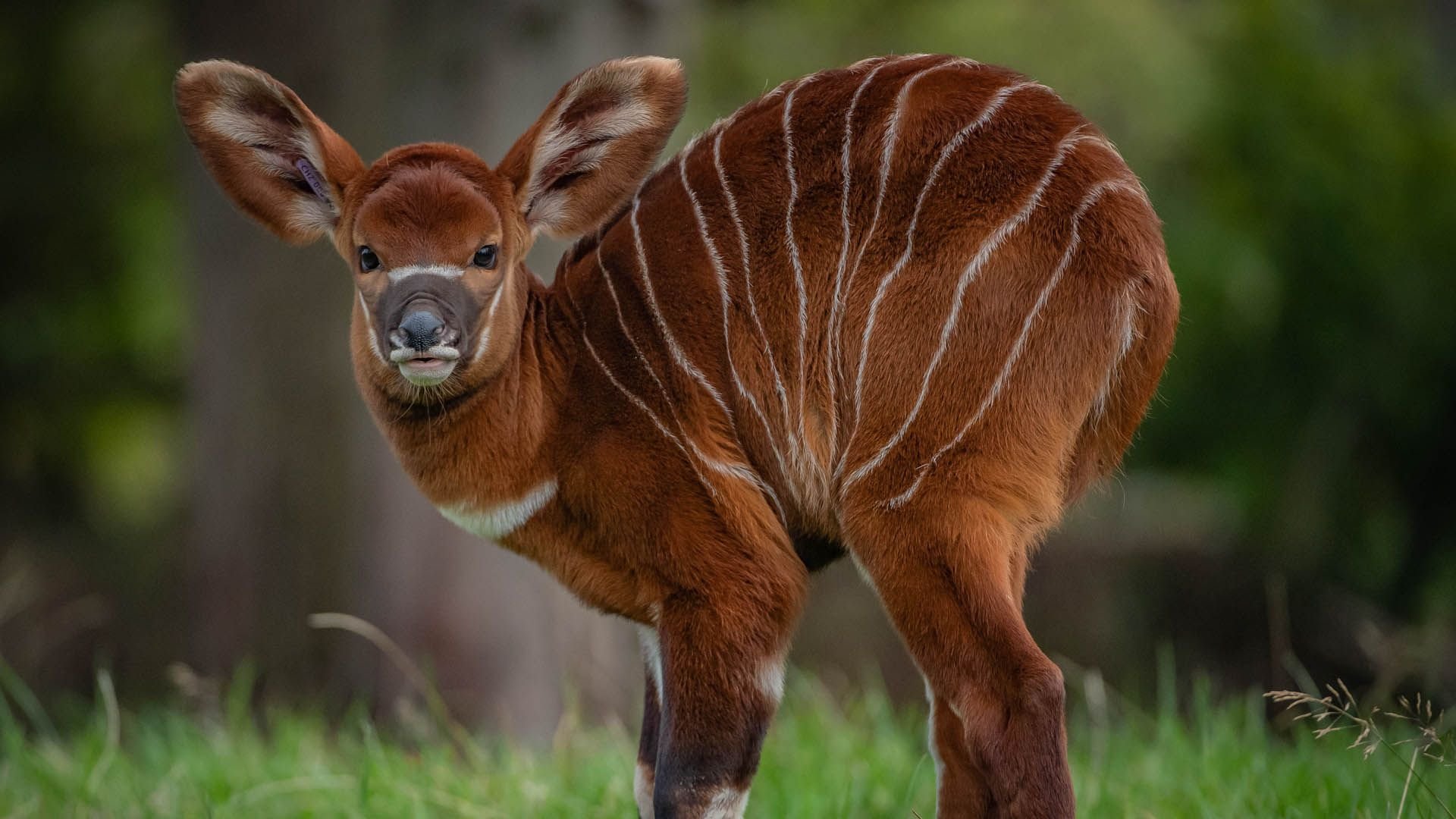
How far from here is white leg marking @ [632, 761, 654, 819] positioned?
15.0 ft

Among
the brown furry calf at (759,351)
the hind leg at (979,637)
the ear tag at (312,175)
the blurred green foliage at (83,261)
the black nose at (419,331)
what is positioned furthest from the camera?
the blurred green foliage at (83,261)

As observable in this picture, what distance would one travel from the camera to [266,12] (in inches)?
376

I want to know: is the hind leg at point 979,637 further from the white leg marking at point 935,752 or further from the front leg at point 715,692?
the front leg at point 715,692

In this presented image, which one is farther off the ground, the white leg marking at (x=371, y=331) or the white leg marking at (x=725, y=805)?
the white leg marking at (x=371, y=331)

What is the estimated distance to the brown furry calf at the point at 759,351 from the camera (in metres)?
3.95

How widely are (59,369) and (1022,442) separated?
10.4 metres

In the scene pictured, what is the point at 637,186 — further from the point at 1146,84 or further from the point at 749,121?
the point at 1146,84

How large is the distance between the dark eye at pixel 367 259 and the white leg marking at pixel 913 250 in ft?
4.36

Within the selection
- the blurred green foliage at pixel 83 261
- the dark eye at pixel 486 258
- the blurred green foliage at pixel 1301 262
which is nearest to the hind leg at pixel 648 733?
the dark eye at pixel 486 258

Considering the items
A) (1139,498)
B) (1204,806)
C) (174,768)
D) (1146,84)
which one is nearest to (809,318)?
(1204,806)

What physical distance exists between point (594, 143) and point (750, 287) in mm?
700

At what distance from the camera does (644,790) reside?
15.1 feet

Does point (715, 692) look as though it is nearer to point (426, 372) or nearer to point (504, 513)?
point (504, 513)

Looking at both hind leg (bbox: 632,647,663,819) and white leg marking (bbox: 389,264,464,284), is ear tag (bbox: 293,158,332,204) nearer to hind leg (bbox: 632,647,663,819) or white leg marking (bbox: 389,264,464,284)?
white leg marking (bbox: 389,264,464,284)
